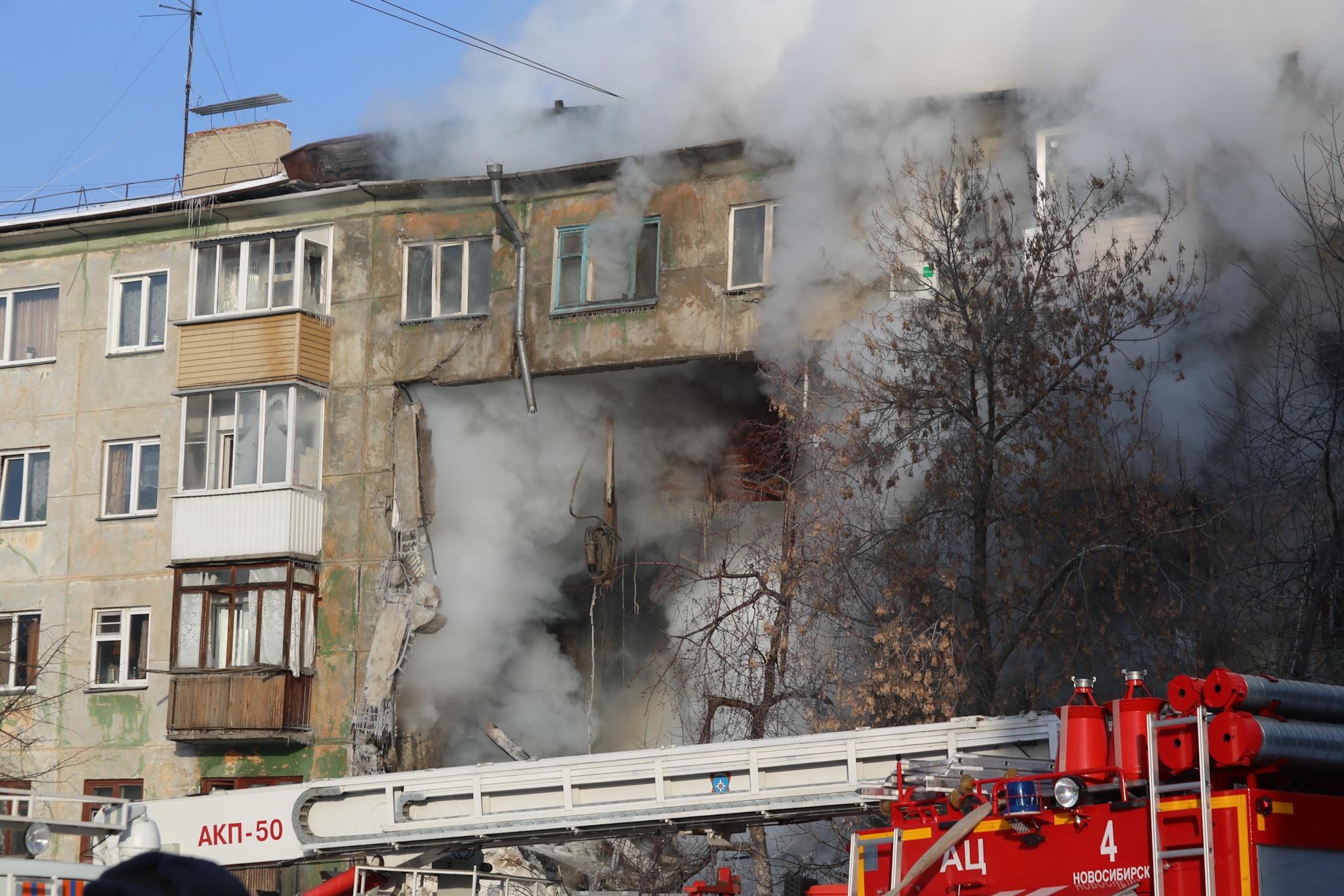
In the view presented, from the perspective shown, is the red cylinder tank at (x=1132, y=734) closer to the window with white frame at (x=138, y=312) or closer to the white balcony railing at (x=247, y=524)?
the white balcony railing at (x=247, y=524)

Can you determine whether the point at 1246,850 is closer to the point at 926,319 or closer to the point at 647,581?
the point at 926,319

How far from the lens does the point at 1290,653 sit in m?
13.8

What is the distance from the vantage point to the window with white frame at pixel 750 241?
1934 centimetres

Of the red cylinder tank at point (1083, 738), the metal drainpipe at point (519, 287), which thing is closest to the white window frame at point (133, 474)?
the metal drainpipe at point (519, 287)

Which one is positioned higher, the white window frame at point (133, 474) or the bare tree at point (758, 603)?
the white window frame at point (133, 474)

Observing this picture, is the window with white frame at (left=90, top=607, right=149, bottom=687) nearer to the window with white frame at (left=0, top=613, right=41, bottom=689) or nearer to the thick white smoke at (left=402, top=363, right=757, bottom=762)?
the window with white frame at (left=0, top=613, right=41, bottom=689)

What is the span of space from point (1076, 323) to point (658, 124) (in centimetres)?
792

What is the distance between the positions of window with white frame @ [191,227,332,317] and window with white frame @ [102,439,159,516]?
2.31 m

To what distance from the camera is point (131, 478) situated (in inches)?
897

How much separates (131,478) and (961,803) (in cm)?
1804

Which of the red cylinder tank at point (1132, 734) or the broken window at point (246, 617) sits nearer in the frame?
the red cylinder tank at point (1132, 734)

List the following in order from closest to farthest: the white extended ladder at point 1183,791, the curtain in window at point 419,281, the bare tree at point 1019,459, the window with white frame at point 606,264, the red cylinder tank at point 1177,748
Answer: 1. the white extended ladder at point 1183,791
2. the red cylinder tank at point 1177,748
3. the bare tree at point 1019,459
4. the window with white frame at point 606,264
5. the curtain in window at point 419,281

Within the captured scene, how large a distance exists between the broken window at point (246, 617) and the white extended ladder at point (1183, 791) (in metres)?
→ 15.8

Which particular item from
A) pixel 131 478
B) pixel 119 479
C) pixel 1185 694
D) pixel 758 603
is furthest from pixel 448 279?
pixel 1185 694
